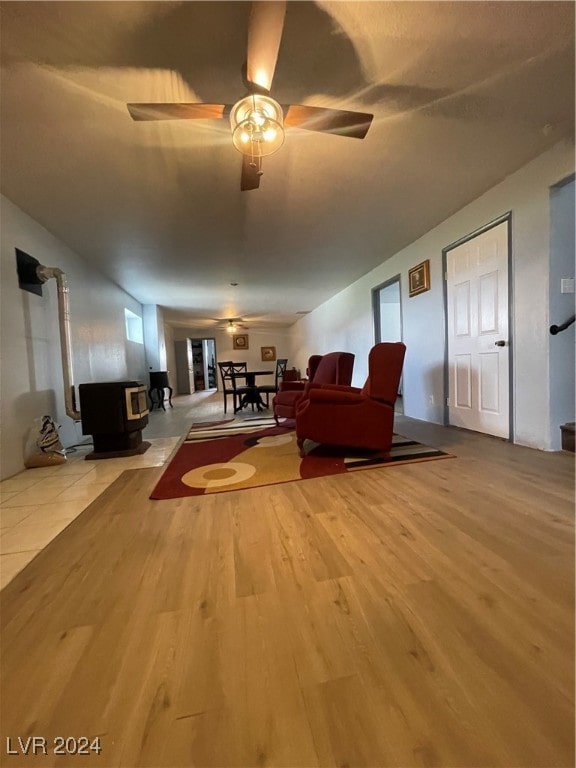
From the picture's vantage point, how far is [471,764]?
1.92ft

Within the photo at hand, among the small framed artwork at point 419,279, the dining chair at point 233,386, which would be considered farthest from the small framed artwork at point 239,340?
the small framed artwork at point 419,279

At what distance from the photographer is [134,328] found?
21.0ft

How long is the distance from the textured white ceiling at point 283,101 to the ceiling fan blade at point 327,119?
200 millimetres

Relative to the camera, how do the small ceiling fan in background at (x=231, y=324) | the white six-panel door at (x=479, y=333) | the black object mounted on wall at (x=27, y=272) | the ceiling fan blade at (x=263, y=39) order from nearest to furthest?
1. the ceiling fan blade at (x=263, y=39)
2. the black object mounted on wall at (x=27, y=272)
3. the white six-panel door at (x=479, y=333)
4. the small ceiling fan in background at (x=231, y=324)

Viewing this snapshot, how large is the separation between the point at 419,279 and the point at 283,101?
266 centimetres

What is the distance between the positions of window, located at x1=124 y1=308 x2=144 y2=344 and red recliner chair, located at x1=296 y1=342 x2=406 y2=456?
187 inches

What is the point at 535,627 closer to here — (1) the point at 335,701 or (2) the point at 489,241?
(1) the point at 335,701

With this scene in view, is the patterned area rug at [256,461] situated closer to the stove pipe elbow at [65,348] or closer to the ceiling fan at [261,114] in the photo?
the stove pipe elbow at [65,348]

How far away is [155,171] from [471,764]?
3.16 metres

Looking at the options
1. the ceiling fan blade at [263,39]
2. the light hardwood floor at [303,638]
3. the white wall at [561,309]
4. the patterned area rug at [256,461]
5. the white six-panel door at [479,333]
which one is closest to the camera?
the light hardwood floor at [303,638]

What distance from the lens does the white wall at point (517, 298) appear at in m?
2.41

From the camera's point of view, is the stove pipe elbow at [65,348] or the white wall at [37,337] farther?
the stove pipe elbow at [65,348]

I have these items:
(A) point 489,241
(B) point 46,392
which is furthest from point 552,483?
(B) point 46,392

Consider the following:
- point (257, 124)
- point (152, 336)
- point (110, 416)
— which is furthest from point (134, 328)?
point (257, 124)
